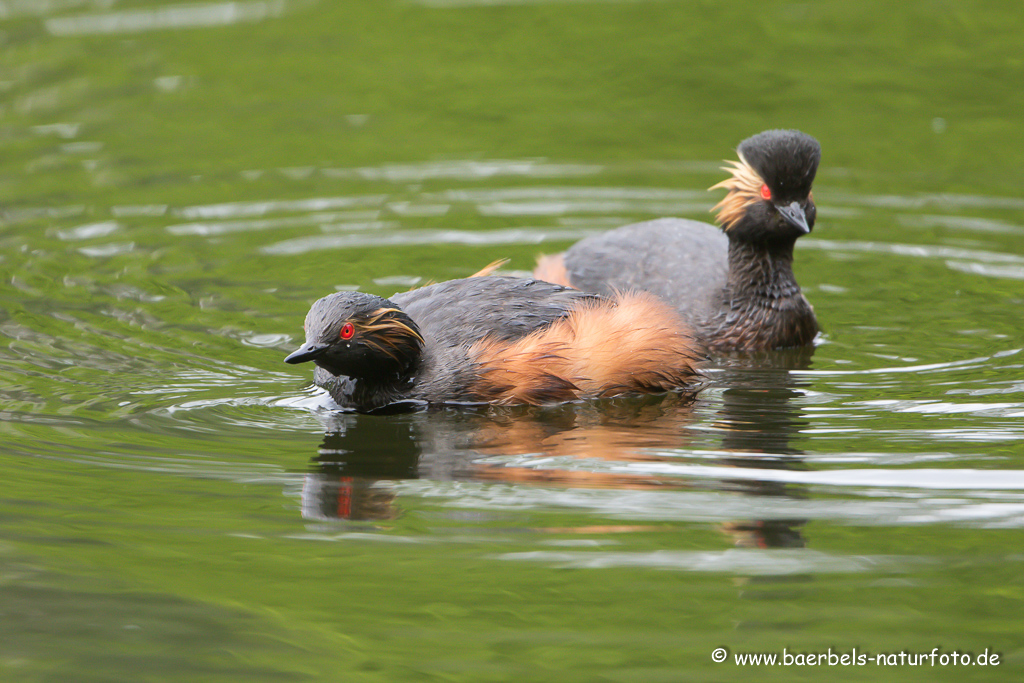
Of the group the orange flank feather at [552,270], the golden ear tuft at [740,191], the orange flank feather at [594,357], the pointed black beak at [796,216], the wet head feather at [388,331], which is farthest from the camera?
the orange flank feather at [552,270]

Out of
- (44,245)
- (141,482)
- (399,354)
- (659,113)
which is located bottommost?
(141,482)

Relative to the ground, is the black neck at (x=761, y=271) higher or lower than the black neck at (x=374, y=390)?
higher

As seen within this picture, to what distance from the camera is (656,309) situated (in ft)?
26.9

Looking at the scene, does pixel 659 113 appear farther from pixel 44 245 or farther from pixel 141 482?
pixel 141 482

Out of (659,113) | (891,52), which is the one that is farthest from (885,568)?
(891,52)

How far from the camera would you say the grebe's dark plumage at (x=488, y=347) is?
7391 millimetres

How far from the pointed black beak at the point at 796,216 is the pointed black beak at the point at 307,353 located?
11.0 ft

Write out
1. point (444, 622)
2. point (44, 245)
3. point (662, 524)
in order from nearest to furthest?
point (444, 622) → point (662, 524) → point (44, 245)

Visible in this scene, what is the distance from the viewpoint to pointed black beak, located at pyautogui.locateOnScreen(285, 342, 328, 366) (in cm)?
704

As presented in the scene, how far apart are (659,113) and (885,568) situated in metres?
9.53

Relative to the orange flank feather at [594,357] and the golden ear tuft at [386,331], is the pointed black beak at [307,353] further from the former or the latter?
the orange flank feather at [594,357]

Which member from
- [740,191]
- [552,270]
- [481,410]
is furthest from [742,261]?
[481,410]

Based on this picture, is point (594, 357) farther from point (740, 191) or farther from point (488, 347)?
point (740, 191)

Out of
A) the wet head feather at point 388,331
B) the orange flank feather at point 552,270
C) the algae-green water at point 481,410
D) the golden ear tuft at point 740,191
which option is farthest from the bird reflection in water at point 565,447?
the orange flank feather at point 552,270
